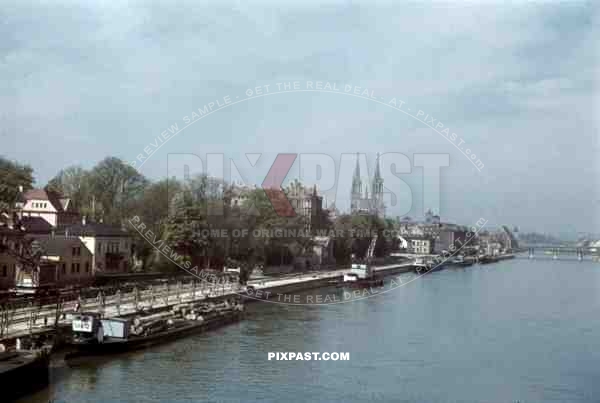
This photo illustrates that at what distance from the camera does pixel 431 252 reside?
85438mm

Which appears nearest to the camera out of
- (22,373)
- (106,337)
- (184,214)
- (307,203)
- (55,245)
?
(22,373)

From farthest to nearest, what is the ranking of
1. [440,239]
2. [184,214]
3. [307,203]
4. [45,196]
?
[440,239] < [307,203] < [45,196] < [184,214]

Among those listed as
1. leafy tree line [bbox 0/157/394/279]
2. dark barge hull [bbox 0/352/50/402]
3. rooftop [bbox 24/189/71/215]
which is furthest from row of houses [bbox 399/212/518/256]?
dark barge hull [bbox 0/352/50/402]

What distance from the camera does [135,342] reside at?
56.3 feet

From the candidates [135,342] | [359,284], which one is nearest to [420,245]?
[359,284]

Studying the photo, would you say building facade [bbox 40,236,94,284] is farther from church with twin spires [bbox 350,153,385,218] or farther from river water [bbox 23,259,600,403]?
church with twin spires [bbox 350,153,385,218]

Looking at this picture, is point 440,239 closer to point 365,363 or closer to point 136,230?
point 136,230

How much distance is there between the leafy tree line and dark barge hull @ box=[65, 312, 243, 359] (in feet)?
32.9

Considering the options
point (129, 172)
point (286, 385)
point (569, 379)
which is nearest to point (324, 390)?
point (286, 385)

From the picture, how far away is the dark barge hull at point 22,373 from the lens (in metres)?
12.2

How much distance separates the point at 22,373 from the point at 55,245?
12947 mm

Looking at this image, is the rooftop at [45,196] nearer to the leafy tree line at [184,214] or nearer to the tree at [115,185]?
the leafy tree line at [184,214]

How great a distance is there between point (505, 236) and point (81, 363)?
124 metres

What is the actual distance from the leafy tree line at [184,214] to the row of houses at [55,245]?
1.45 metres
